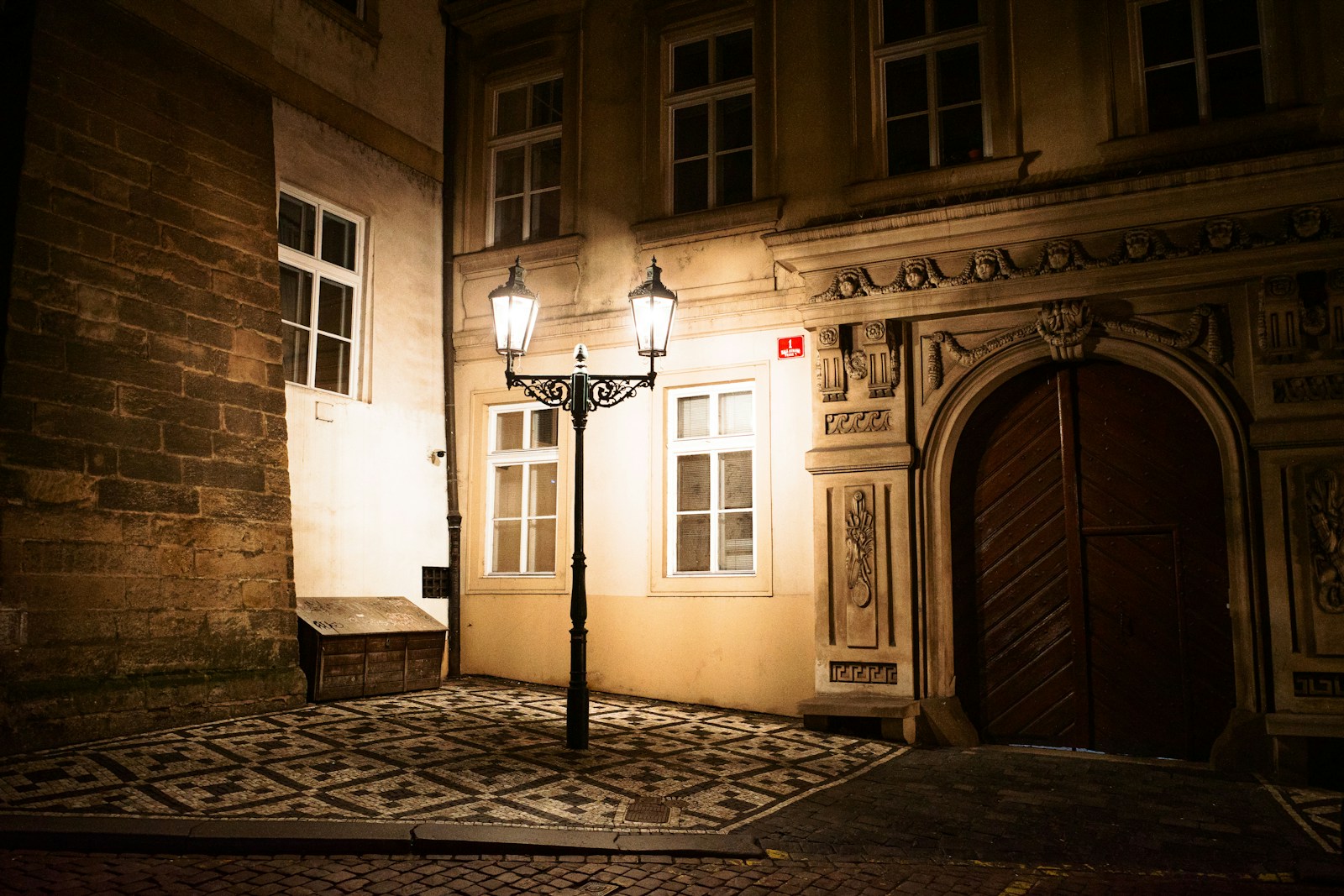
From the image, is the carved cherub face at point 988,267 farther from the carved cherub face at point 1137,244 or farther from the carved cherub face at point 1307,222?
the carved cherub face at point 1307,222

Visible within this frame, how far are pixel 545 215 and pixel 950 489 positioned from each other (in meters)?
5.74

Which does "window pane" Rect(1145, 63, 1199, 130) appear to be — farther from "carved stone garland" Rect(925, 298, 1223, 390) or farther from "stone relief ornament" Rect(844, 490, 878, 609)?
"stone relief ornament" Rect(844, 490, 878, 609)

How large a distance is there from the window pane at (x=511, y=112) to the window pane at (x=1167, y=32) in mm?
6690

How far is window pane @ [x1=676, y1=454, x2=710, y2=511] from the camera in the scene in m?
9.87

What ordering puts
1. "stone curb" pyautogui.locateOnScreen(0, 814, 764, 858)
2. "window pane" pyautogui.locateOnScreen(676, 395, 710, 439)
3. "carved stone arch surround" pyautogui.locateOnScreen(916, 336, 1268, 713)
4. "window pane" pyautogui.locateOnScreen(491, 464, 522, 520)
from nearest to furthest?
"stone curb" pyautogui.locateOnScreen(0, 814, 764, 858), "carved stone arch surround" pyautogui.locateOnScreen(916, 336, 1268, 713), "window pane" pyautogui.locateOnScreen(676, 395, 710, 439), "window pane" pyautogui.locateOnScreen(491, 464, 522, 520)

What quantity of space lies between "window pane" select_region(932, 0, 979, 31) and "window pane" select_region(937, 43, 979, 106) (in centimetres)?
23

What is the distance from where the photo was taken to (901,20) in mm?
9320

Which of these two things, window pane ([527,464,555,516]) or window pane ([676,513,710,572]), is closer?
window pane ([676,513,710,572])

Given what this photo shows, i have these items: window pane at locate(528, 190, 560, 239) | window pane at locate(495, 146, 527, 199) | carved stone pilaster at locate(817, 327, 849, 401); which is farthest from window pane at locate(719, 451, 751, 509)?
window pane at locate(495, 146, 527, 199)

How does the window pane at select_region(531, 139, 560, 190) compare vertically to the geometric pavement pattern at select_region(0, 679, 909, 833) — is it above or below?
above

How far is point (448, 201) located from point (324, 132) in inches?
72.9

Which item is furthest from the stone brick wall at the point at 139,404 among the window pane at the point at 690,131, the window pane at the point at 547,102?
the window pane at the point at 690,131

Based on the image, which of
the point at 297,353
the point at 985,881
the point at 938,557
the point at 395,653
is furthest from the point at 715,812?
the point at 297,353

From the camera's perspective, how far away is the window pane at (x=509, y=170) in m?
11.6
